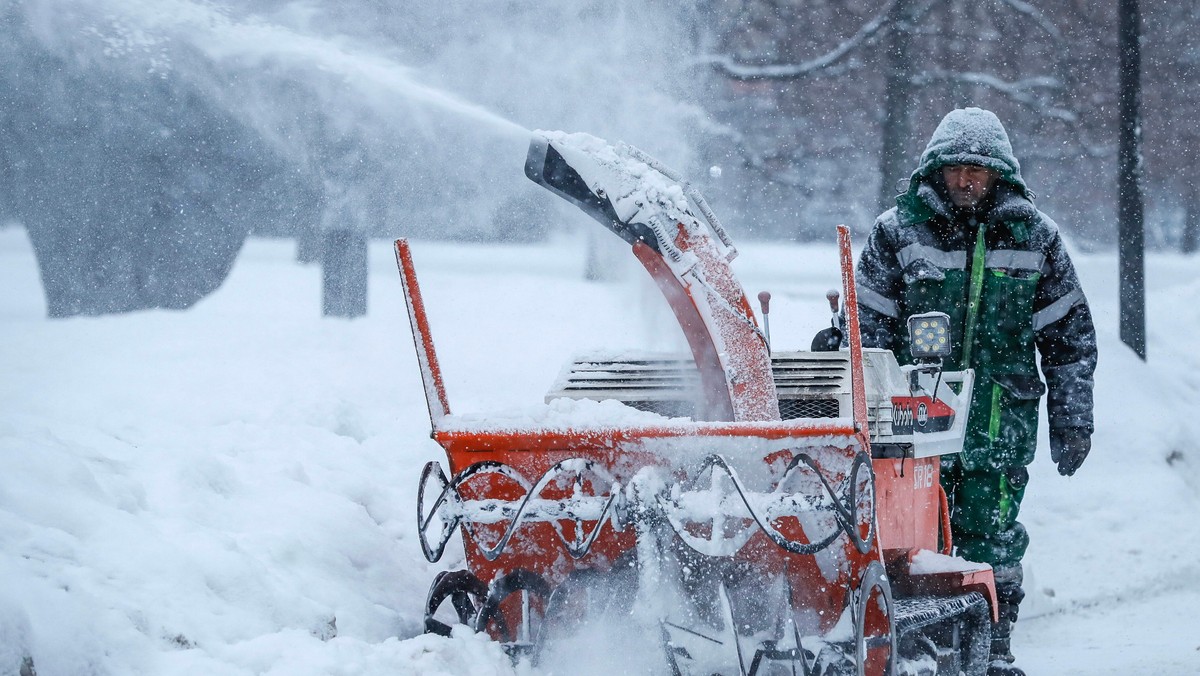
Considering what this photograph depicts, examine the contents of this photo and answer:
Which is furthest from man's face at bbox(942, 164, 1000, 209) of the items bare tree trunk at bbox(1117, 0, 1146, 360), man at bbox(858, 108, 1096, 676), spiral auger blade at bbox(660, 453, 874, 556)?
bare tree trunk at bbox(1117, 0, 1146, 360)

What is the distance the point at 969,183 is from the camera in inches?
202

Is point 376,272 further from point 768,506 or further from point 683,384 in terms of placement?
point 768,506

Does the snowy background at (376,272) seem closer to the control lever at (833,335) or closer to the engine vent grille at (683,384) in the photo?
the engine vent grille at (683,384)

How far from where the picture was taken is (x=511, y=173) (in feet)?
35.9

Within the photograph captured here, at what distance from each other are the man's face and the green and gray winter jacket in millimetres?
46

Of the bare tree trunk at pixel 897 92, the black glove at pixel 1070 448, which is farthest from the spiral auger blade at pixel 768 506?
the bare tree trunk at pixel 897 92

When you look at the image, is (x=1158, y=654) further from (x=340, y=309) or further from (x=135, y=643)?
(x=340, y=309)

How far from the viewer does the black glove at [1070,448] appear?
5.32m

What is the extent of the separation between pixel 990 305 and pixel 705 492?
2017mm

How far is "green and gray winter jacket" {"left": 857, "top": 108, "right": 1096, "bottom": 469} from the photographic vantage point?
202 inches

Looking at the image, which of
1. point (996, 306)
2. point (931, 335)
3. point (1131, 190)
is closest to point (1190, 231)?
point (1131, 190)

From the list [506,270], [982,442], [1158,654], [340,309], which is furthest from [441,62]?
[1158,654]

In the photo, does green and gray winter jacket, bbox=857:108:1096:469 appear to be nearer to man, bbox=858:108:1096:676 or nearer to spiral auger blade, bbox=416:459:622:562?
man, bbox=858:108:1096:676

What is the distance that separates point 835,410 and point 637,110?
6.44m
